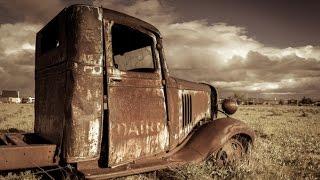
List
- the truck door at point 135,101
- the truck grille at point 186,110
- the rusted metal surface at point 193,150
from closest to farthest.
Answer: the rusted metal surface at point 193,150
the truck door at point 135,101
the truck grille at point 186,110

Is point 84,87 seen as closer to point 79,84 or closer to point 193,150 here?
point 79,84

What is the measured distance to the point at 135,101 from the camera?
4.12m

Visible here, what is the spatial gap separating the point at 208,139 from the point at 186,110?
0.59 metres

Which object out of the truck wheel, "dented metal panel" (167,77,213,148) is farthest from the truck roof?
the truck wheel

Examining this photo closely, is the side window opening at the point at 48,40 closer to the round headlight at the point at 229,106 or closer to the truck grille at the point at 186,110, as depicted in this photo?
the truck grille at the point at 186,110

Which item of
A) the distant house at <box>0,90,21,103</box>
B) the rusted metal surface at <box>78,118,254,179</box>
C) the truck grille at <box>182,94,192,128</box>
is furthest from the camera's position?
the distant house at <box>0,90,21,103</box>

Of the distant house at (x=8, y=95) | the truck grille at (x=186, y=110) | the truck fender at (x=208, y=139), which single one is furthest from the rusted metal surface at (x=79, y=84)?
the distant house at (x=8, y=95)

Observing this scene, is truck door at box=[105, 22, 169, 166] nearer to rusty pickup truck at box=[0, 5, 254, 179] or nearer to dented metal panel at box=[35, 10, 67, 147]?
rusty pickup truck at box=[0, 5, 254, 179]

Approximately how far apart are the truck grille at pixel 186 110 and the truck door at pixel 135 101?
1.86 feet

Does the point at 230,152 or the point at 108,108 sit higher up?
the point at 108,108

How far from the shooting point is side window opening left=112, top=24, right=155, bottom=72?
4574 millimetres

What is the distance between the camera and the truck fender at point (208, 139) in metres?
4.66

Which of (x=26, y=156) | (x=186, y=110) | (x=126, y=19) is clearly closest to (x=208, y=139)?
(x=186, y=110)

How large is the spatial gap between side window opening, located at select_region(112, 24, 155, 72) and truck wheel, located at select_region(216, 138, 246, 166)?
5.75 feet
